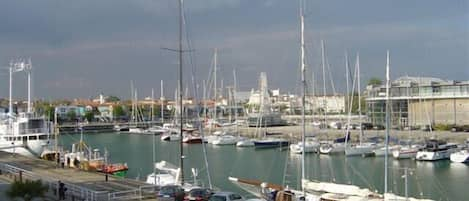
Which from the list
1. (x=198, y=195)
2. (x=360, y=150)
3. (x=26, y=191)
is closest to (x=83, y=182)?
(x=26, y=191)

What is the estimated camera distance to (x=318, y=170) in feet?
157

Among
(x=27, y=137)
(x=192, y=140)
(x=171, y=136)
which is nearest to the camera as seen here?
(x=27, y=137)

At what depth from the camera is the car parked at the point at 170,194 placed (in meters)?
20.9

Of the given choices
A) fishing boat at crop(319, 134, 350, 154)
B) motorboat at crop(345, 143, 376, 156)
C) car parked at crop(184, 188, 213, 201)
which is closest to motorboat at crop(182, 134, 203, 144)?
fishing boat at crop(319, 134, 350, 154)

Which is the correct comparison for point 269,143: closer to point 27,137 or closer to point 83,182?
point 27,137

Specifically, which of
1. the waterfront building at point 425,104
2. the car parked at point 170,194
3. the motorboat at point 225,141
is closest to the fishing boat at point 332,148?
the motorboat at point 225,141

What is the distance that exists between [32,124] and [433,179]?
1519 inches

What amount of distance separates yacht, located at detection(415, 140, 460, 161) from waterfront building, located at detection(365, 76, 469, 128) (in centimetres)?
2429

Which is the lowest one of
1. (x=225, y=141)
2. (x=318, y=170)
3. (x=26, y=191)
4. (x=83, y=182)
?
(x=318, y=170)

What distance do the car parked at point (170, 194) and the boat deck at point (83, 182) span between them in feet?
2.04

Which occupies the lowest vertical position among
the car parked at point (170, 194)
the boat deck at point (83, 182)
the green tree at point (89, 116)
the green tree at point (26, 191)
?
the boat deck at point (83, 182)

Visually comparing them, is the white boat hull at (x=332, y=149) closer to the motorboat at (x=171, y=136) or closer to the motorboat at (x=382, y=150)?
the motorboat at (x=382, y=150)

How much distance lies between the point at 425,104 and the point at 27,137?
5550cm

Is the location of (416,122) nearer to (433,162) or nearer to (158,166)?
(433,162)
